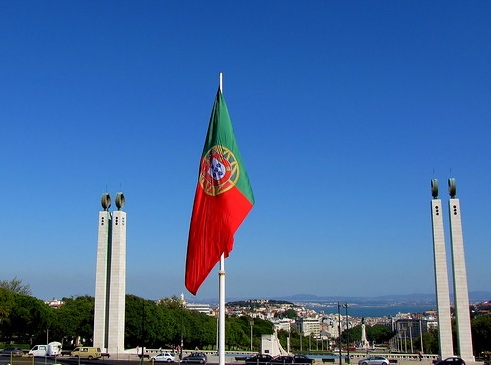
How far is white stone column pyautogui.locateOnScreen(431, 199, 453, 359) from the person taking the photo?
36.9 meters

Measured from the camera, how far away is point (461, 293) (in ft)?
120

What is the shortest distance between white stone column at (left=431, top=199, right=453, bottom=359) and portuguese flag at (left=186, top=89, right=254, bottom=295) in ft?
101

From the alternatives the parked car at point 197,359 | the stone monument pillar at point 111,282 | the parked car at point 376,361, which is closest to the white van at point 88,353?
the stone monument pillar at point 111,282

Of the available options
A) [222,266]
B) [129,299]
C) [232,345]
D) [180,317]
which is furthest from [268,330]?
[222,266]

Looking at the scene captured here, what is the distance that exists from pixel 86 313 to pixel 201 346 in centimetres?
1795

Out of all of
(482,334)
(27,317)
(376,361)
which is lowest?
(376,361)

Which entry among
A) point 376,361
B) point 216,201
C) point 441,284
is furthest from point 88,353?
point 216,201

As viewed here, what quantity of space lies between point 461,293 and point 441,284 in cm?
130

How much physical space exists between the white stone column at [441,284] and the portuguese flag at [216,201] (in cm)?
3080

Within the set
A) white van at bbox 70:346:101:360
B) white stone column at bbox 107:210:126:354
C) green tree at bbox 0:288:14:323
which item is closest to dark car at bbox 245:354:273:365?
white stone column at bbox 107:210:126:354

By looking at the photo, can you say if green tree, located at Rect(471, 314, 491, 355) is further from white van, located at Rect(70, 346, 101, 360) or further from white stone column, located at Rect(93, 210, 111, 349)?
white van, located at Rect(70, 346, 101, 360)

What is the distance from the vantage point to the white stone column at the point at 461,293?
36406 millimetres

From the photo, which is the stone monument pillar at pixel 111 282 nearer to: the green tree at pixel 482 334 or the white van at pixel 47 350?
the white van at pixel 47 350

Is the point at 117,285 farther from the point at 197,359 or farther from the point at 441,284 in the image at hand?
the point at 441,284
